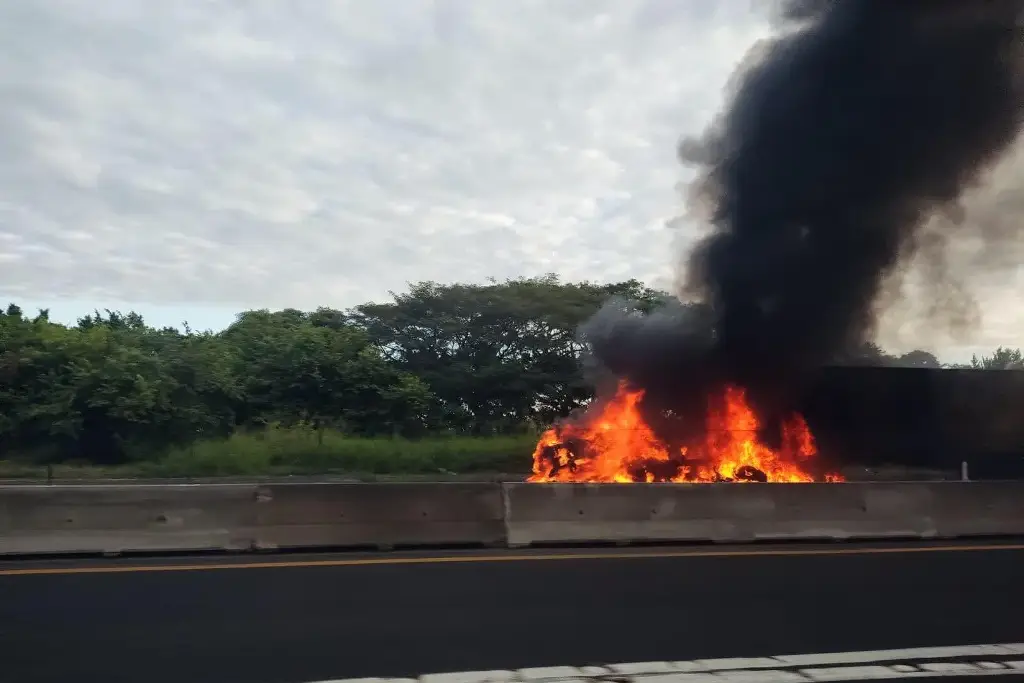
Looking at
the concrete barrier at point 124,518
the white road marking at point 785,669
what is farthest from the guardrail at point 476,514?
the white road marking at point 785,669

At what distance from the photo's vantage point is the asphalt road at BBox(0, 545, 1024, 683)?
4680mm

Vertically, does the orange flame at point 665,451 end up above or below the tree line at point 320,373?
below

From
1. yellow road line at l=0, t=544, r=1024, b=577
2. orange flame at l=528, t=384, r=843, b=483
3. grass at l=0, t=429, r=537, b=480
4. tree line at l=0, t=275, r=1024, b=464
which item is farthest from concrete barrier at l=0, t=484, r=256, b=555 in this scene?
tree line at l=0, t=275, r=1024, b=464

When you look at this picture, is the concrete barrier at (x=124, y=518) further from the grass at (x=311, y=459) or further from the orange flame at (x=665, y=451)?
the grass at (x=311, y=459)

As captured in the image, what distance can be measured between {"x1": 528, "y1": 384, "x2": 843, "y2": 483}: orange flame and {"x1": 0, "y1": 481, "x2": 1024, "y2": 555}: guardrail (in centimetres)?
459

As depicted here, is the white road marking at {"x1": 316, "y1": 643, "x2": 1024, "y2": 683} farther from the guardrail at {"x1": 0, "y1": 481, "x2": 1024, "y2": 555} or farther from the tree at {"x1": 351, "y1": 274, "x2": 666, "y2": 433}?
the tree at {"x1": 351, "y1": 274, "x2": 666, "y2": 433}

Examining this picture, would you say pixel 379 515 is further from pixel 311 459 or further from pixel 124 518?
pixel 311 459

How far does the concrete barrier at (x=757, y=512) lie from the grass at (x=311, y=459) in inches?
480

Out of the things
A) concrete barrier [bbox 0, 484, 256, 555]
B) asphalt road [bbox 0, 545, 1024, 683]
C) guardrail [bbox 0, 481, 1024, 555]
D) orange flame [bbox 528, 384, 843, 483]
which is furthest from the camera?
orange flame [bbox 528, 384, 843, 483]

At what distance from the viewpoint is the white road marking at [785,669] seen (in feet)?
14.3

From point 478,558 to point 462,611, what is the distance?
1.94 metres

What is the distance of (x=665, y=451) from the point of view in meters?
15.1

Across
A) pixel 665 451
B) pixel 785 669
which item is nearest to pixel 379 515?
pixel 785 669

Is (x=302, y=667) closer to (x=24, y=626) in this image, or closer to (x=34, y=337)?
(x=24, y=626)
